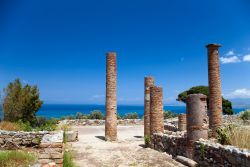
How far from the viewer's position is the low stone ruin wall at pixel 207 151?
319 inches

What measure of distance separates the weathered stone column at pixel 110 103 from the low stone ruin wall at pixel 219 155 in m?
8.75

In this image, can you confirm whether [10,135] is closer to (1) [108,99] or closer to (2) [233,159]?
(1) [108,99]

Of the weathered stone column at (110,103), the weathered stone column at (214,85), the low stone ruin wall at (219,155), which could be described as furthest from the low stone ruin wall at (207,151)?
the weathered stone column at (110,103)

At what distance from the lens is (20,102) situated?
2264 cm

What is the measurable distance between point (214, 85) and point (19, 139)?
10.2 meters

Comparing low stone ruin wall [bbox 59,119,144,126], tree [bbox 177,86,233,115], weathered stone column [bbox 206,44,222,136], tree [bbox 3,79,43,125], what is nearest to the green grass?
weathered stone column [bbox 206,44,222,136]

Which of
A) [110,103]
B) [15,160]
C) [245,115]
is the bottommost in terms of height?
[15,160]

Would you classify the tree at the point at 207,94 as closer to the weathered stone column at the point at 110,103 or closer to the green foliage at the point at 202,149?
the weathered stone column at the point at 110,103

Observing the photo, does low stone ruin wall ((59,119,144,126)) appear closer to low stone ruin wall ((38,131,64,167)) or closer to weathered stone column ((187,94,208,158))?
weathered stone column ((187,94,208,158))

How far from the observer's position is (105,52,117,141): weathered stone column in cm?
1909

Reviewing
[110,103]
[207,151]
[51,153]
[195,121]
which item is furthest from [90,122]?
[51,153]

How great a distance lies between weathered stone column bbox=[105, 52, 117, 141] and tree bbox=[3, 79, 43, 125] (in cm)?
747

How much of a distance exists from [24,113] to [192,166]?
1652 cm

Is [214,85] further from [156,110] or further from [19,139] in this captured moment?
[19,139]
